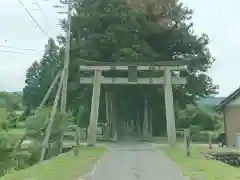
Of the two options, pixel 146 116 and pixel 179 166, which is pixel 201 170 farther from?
pixel 146 116

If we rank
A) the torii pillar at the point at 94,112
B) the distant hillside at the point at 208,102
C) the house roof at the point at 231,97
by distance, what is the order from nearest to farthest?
the torii pillar at the point at 94,112 < the house roof at the point at 231,97 < the distant hillside at the point at 208,102

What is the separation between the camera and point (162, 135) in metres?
51.8

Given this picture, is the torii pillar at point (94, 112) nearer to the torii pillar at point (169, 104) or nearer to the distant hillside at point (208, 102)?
the torii pillar at point (169, 104)

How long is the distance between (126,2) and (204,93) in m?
11.7

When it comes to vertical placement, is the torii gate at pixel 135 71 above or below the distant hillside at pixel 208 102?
below

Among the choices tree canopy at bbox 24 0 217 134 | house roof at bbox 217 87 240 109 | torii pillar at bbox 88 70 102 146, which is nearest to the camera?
torii pillar at bbox 88 70 102 146

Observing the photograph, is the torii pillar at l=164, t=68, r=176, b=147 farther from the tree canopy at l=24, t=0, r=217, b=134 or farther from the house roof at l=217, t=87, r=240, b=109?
the house roof at l=217, t=87, r=240, b=109

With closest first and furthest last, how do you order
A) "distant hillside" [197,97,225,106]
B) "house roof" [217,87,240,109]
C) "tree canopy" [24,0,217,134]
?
"house roof" [217,87,240,109]
"tree canopy" [24,0,217,134]
"distant hillside" [197,97,225,106]

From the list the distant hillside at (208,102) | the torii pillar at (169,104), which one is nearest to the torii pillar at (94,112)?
the torii pillar at (169,104)

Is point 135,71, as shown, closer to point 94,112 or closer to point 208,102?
point 94,112

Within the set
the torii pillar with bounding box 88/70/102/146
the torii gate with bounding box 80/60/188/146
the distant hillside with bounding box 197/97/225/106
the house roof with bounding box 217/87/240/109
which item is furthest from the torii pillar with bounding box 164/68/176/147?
the distant hillside with bounding box 197/97/225/106

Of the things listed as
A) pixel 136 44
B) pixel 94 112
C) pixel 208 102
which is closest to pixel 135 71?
pixel 94 112

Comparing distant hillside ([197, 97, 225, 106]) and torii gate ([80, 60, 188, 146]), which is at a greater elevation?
distant hillside ([197, 97, 225, 106])

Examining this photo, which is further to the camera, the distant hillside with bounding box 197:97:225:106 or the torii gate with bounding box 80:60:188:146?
the distant hillside with bounding box 197:97:225:106
